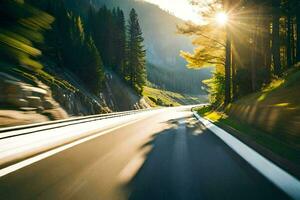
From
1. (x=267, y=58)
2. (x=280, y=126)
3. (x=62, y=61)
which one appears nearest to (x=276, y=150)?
(x=280, y=126)

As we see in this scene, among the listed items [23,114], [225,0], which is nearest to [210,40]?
[225,0]

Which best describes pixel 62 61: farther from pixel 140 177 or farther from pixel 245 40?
pixel 140 177

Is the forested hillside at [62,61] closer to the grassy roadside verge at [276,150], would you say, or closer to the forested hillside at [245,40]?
the grassy roadside verge at [276,150]

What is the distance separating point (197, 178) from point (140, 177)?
0.89 metres

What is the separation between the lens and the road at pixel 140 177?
17.3ft

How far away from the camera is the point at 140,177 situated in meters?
6.38

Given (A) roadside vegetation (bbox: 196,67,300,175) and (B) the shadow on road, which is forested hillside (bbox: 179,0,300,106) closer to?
(A) roadside vegetation (bbox: 196,67,300,175)

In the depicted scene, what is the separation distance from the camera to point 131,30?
81250 millimetres

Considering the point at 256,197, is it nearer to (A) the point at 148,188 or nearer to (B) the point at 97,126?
(A) the point at 148,188

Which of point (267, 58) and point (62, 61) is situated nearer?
point (267, 58)

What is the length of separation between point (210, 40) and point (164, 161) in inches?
1011

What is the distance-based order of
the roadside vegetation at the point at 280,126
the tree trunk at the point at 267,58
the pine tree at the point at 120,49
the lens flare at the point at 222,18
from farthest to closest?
1. the pine tree at the point at 120,49
2. the lens flare at the point at 222,18
3. the tree trunk at the point at 267,58
4. the roadside vegetation at the point at 280,126

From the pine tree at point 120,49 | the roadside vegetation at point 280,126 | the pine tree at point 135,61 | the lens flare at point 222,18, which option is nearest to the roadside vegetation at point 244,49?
the lens flare at point 222,18

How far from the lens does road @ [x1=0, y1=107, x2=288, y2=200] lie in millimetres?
5263
